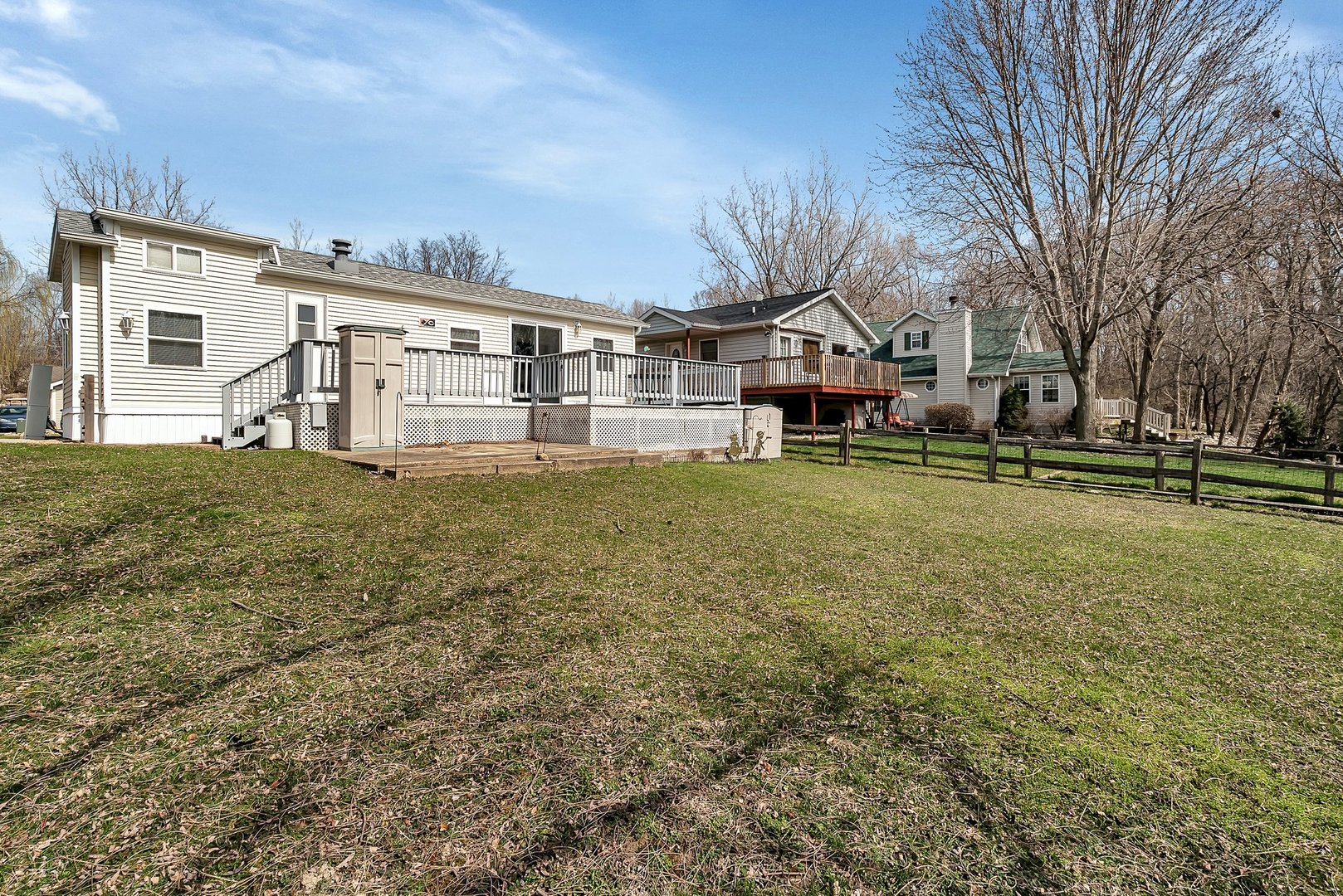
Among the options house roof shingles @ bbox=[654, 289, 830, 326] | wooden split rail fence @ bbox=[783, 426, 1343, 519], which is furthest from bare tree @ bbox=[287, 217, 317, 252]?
wooden split rail fence @ bbox=[783, 426, 1343, 519]

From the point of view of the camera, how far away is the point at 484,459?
26.8 ft

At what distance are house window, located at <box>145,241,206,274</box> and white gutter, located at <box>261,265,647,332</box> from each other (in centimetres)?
103

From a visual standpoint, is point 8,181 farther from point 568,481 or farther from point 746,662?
point 746,662

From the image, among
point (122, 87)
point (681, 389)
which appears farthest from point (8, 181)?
point (681, 389)

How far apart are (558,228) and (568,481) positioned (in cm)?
1744

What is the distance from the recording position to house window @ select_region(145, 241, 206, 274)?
11.3 m

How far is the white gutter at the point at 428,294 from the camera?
12812 mm

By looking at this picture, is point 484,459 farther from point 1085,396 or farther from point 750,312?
point 750,312

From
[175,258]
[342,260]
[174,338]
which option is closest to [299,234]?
[342,260]

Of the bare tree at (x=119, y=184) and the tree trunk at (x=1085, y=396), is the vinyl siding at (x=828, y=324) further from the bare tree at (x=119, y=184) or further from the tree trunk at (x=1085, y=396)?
the bare tree at (x=119, y=184)

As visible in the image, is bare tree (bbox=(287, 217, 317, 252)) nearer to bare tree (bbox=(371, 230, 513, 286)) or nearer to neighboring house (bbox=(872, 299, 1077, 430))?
bare tree (bbox=(371, 230, 513, 286))

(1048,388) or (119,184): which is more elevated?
(119,184)

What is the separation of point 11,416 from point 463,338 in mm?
16379

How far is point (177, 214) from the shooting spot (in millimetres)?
26703
